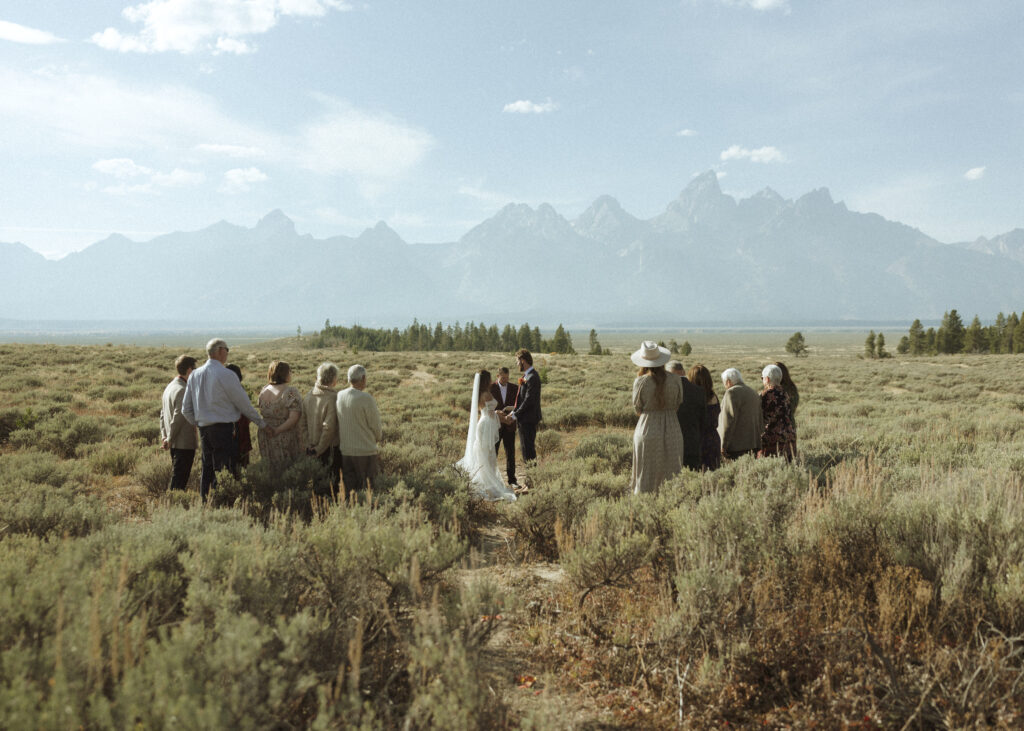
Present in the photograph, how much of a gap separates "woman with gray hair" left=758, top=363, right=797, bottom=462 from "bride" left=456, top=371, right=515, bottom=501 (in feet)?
12.4

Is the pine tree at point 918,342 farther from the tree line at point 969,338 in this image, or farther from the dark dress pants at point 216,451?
the dark dress pants at point 216,451

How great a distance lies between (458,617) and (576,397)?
16.9 metres

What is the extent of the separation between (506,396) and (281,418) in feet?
12.9

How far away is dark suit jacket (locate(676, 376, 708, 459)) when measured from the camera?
22.7ft

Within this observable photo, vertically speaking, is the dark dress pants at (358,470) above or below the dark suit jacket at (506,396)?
below

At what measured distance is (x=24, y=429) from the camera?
11.1 m

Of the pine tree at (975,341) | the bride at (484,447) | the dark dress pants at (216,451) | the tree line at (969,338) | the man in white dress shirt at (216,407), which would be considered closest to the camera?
the man in white dress shirt at (216,407)

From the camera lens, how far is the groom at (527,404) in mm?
9016

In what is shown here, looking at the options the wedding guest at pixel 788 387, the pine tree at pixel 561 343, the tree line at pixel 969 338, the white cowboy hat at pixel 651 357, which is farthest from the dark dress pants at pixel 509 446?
the tree line at pixel 969 338

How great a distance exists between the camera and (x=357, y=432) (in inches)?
262

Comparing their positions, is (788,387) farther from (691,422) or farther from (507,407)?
(507,407)

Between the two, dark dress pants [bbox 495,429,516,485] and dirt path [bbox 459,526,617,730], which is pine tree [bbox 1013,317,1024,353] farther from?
dirt path [bbox 459,526,617,730]

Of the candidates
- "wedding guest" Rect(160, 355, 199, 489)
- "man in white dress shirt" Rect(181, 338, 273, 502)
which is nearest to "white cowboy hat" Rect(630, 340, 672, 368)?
"man in white dress shirt" Rect(181, 338, 273, 502)

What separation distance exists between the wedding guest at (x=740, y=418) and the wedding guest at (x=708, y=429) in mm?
271
